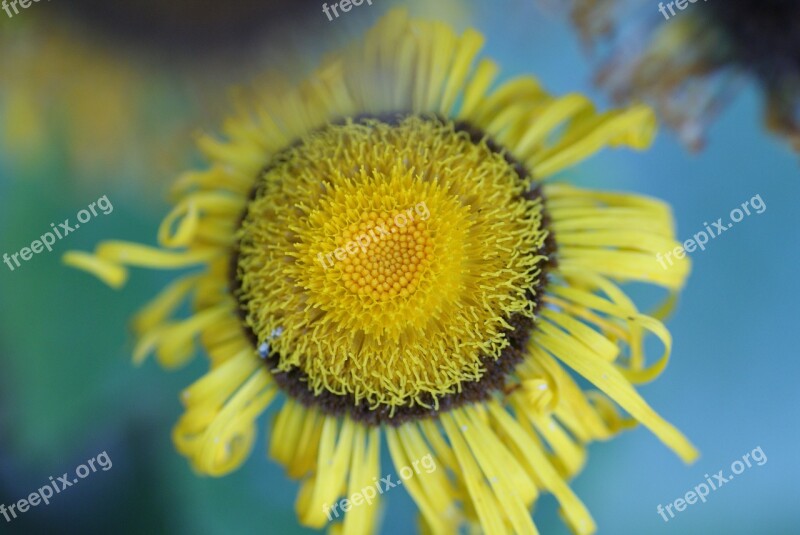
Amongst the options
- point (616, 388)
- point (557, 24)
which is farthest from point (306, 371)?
point (557, 24)

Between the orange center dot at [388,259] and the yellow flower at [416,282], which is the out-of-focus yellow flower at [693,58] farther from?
the orange center dot at [388,259]

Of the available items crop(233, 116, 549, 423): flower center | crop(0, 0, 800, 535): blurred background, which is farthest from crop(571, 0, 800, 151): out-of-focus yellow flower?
crop(233, 116, 549, 423): flower center

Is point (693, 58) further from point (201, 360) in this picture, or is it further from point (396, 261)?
point (201, 360)

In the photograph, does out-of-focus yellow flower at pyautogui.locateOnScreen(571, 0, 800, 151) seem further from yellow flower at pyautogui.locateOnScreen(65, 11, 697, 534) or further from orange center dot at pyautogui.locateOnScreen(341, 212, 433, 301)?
orange center dot at pyautogui.locateOnScreen(341, 212, 433, 301)

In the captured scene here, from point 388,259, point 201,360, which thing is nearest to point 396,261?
point 388,259

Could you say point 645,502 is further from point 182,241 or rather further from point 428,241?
point 182,241

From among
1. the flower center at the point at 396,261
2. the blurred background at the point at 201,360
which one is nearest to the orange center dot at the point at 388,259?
the flower center at the point at 396,261

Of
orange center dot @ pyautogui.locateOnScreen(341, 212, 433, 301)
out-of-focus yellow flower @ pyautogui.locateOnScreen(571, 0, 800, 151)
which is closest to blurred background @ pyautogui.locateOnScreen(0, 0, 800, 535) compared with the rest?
out-of-focus yellow flower @ pyautogui.locateOnScreen(571, 0, 800, 151)
